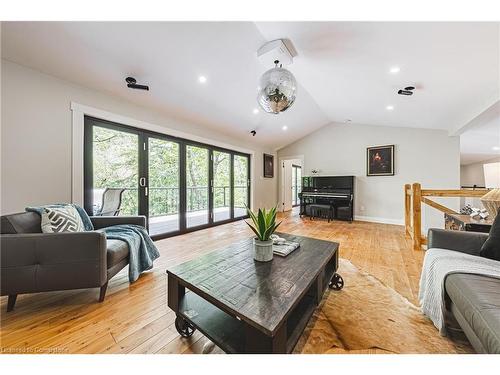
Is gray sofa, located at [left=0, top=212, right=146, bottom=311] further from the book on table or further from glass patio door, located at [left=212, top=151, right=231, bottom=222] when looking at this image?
glass patio door, located at [left=212, top=151, right=231, bottom=222]

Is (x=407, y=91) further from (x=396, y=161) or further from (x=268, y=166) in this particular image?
(x=268, y=166)

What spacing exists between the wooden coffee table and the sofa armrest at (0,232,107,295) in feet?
2.60

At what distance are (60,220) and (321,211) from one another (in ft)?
17.5

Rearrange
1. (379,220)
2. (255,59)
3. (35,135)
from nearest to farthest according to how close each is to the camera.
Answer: (35,135) < (255,59) < (379,220)

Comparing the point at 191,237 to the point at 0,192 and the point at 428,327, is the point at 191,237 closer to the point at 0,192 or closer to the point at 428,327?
the point at 0,192

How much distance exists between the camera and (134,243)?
2059 millimetres

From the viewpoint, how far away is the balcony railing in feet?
10.6

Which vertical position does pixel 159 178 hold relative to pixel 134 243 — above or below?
above

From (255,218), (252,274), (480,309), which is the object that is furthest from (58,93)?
(480,309)

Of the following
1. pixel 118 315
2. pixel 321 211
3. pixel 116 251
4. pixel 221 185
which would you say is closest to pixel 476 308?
pixel 118 315

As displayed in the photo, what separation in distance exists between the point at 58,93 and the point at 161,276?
2534 millimetres

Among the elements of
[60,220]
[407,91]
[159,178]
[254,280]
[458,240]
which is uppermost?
[407,91]

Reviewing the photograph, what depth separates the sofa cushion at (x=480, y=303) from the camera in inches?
33.0

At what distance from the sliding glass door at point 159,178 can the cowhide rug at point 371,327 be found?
126 centimetres
